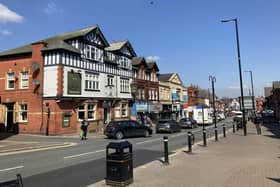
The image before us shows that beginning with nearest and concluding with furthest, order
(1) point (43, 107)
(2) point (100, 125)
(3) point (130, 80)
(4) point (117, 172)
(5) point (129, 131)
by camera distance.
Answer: (4) point (117, 172)
(5) point (129, 131)
(1) point (43, 107)
(2) point (100, 125)
(3) point (130, 80)

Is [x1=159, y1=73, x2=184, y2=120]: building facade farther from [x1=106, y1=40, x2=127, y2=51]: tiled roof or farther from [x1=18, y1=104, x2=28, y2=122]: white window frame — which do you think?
[x1=18, y1=104, x2=28, y2=122]: white window frame

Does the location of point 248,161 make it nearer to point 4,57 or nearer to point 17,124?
point 17,124

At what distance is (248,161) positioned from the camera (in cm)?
1075

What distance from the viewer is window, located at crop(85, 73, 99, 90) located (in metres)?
29.7

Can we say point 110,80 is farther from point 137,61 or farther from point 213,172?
point 213,172

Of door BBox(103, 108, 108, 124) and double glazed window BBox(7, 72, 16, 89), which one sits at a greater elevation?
double glazed window BBox(7, 72, 16, 89)

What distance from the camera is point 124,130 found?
74.0 feet

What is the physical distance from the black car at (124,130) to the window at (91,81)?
27.0 feet

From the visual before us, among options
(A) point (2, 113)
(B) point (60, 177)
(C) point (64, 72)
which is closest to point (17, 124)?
(A) point (2, 113)

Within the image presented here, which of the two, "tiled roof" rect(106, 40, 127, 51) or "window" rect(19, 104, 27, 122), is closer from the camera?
"window" rect(19, 104, 27, 122)

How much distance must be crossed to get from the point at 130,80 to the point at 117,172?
31.8 meters

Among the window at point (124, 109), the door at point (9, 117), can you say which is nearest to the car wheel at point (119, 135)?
the door at point (9, 117)

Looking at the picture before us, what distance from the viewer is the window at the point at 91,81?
29.7 metres

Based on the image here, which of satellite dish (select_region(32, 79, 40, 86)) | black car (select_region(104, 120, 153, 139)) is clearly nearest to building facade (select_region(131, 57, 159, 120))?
satellite dish (select_region(32, 79, 40, 86))
